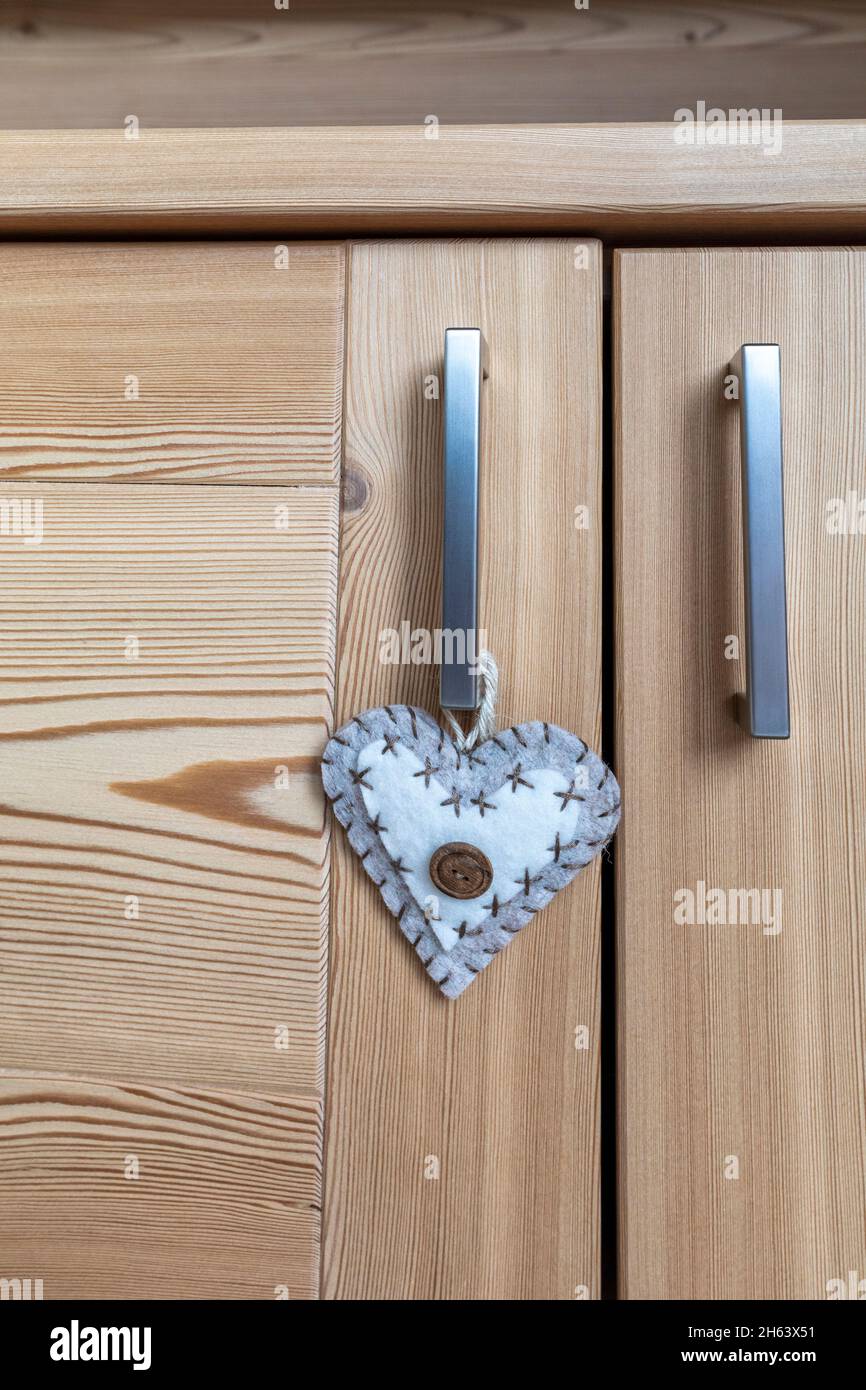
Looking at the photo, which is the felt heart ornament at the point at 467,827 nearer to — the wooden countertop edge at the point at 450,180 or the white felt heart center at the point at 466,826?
the white felt heart center at the point at 466,826

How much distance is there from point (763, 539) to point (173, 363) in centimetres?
27

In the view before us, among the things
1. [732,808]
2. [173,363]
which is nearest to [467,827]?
[732,808]

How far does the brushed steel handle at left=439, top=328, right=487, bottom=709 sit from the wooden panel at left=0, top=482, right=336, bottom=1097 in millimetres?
58

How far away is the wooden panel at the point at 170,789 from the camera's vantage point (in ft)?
1.22

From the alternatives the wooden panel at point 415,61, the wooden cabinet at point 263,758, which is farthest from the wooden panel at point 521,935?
the wooden panel at point 415,61

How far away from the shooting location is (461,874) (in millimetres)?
367

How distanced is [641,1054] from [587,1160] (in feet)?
0.16

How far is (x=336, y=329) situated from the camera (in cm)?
39

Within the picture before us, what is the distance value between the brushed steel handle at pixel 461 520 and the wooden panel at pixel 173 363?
59 mm

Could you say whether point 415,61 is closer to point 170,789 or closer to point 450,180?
point 450,180

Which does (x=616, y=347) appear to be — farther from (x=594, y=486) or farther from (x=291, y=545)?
(x=291, y=545)

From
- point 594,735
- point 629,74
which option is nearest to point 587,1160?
point 594,735

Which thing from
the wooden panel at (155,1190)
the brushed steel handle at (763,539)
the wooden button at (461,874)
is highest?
the brushed steel handle at (763,539)

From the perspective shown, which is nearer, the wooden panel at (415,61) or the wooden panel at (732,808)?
the wooden panel at (732,808)
